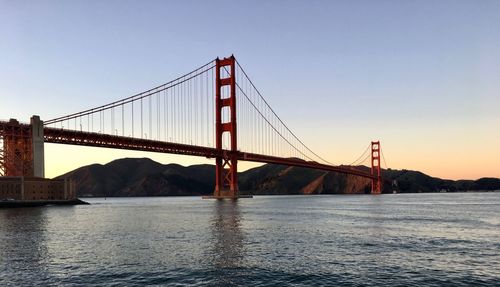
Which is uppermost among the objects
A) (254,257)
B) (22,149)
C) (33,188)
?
(22,149)

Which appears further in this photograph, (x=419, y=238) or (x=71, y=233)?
(x=71, y=233)

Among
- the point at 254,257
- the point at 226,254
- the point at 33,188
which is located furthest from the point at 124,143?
the point at 254,257

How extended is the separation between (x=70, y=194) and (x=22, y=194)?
15077 millimetres

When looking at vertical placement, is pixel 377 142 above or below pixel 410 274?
above

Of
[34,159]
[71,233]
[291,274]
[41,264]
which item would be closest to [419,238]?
[291,274]

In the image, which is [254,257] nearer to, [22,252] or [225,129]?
[22,252]

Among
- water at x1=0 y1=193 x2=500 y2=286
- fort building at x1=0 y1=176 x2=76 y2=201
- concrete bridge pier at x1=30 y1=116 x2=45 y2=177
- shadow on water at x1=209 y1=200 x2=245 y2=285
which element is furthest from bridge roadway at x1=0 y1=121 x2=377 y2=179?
shadow on water at x1=209 y1=200 x2=245 y2=285

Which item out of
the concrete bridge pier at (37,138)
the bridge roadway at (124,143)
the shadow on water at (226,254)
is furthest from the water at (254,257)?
the concrete bridge pier at (37,138)

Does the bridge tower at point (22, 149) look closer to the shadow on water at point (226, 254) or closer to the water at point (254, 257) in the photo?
the water at point (254, 257)

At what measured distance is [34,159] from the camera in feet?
279

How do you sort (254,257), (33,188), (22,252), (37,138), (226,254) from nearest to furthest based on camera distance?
1. (254,257)
2. (226,254)
3. (22,252)
4. (37,138)
5. (33,188)

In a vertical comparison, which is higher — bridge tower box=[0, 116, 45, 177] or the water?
bridge tower box=[0, 116, 45, 177]

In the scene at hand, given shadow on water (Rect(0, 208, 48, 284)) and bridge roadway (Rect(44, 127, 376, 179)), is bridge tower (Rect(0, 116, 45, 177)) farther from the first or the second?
shadow on water (Rect(0, 208, 48, 284))

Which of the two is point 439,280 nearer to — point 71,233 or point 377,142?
point 71,233
